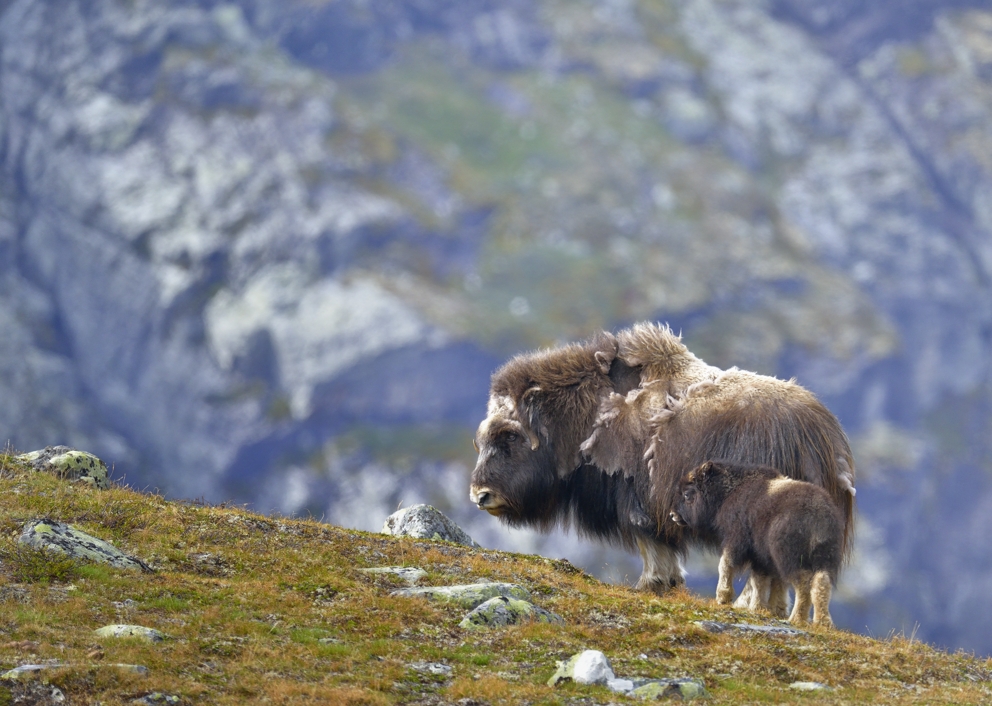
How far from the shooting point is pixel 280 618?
13.9m

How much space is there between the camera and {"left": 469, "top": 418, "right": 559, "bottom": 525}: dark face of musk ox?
19438 mm

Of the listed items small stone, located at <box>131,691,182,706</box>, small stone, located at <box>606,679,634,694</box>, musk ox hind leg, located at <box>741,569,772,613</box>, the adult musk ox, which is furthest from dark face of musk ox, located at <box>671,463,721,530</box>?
small stone, located at <box>131,691,182,706</box>

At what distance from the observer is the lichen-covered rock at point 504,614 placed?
14312mm

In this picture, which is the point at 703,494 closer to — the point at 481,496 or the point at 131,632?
the point at 481,496

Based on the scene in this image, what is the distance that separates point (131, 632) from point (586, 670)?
14.9 feet

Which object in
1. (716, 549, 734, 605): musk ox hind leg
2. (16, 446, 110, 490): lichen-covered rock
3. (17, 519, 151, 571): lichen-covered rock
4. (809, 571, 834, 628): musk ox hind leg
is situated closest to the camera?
(17, 519, 151, 571): lichen-covered rock

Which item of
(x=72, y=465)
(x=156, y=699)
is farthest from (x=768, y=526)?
(x=72, y=465)

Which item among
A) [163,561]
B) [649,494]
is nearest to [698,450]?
[649,494]

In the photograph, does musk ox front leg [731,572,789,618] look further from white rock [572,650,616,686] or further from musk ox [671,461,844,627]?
white rock [572,650,616,686]

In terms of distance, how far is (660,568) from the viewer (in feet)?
60.7

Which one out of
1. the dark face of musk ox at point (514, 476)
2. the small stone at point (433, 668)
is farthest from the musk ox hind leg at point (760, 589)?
the small stone at point (433, 668)

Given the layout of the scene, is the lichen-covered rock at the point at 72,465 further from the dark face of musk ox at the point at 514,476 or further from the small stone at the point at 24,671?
→ the small stone at the point at 24,671

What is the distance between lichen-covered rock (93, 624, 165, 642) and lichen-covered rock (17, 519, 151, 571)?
1.92 m

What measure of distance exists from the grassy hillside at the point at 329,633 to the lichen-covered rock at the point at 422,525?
2270 mm
